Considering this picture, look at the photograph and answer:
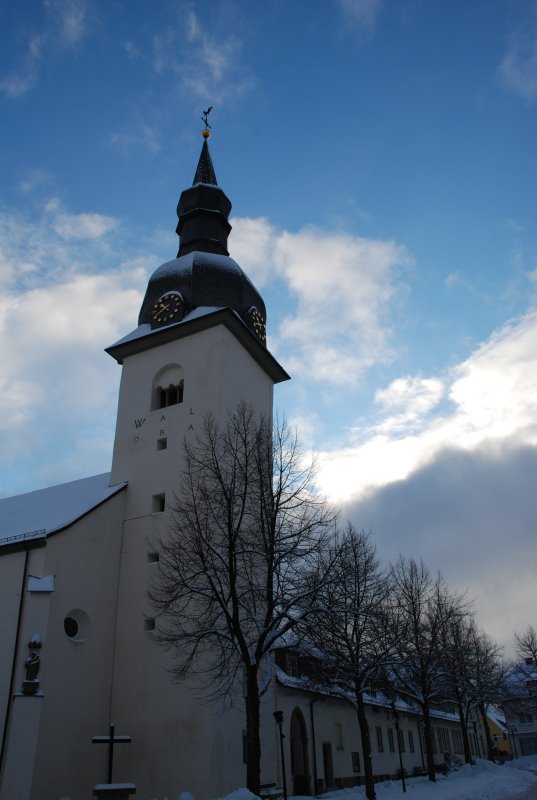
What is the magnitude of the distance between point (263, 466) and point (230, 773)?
959cm

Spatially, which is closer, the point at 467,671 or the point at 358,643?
the point at 358,643

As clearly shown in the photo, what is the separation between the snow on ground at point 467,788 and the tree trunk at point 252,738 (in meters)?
8.16

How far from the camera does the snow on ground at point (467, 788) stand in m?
23.2

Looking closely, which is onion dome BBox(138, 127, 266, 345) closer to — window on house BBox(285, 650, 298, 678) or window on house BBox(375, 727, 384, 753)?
window on house BBox(285, 650, 298, 678)

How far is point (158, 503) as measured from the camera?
26.0m

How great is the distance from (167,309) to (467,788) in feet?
75.2

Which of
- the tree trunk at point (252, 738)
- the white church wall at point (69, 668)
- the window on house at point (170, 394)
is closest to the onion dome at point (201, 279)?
the window on house at point (170, 394)

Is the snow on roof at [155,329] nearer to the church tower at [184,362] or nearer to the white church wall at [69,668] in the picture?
the church tower at [184,362]

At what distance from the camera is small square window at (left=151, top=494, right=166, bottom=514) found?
25797 millimetres

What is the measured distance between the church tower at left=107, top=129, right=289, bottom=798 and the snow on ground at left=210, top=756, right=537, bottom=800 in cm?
498

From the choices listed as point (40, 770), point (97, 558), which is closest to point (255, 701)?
point (40, 770)

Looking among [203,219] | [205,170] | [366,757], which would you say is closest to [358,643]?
[366,757]

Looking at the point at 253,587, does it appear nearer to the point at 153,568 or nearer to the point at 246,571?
the point at 246,571

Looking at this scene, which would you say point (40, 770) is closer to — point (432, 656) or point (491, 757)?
point (432, 656)
